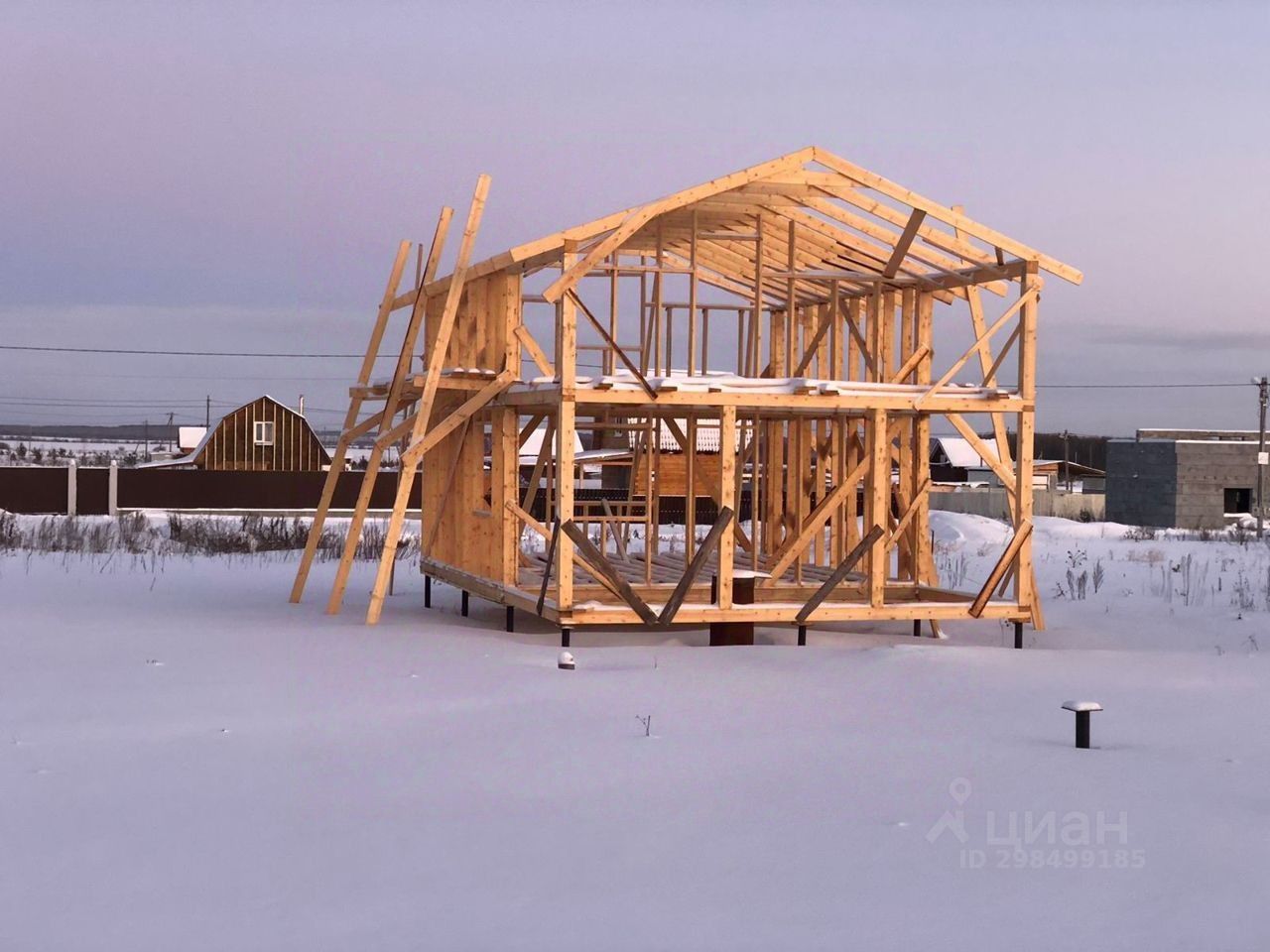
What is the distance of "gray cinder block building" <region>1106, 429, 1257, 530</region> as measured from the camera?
143 ft

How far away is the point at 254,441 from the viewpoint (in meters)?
47.5

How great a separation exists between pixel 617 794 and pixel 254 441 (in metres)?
40.9

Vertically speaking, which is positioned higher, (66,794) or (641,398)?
(641,398)

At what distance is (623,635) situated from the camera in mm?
16266

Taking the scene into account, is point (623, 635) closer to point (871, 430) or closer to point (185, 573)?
point (871, 430)

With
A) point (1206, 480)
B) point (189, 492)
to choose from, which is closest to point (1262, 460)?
point (1206, 480)

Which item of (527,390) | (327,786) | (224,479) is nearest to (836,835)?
(327,786)

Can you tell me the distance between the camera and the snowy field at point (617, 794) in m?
6.31

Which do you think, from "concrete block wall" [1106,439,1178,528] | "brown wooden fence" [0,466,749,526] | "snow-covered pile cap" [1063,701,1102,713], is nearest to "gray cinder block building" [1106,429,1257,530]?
"concrete block wall" [1106,439,1178,528]

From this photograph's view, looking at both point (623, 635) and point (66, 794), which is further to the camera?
point (623, 635)

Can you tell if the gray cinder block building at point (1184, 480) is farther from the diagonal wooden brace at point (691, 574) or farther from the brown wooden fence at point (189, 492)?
the diagonal wooden brace at point (691, 574)

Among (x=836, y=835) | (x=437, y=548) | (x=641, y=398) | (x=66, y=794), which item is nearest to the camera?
(x=836, y=835)

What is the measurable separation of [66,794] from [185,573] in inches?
590

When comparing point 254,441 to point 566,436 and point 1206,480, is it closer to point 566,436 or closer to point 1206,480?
point 1206,480
